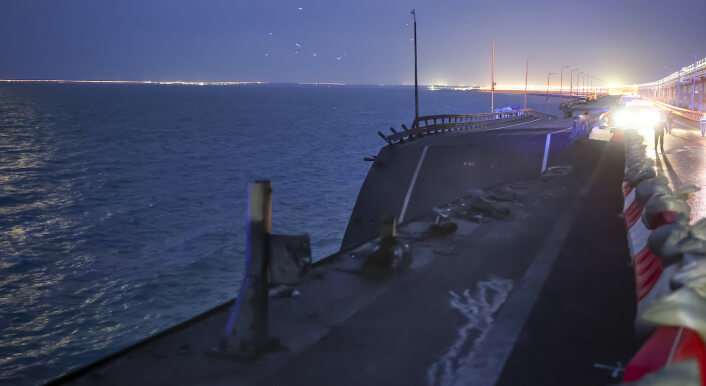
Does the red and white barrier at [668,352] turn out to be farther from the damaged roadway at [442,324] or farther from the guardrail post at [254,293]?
the guardrail post at [254,293]

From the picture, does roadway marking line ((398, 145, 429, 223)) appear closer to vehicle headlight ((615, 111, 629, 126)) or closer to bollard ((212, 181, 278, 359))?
bollard ((212, 181, 278, 359))

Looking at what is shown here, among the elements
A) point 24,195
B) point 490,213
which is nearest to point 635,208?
point 490,213

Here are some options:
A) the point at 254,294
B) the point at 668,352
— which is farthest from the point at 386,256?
the point at 668,352

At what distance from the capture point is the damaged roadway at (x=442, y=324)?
19.6ft

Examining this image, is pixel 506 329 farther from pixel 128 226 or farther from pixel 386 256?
pixel 128 226

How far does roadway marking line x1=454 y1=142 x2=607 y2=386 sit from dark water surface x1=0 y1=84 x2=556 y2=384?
53.4ft

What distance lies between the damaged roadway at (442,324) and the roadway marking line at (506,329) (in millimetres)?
20

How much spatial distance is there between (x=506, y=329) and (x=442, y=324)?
78 centimetres

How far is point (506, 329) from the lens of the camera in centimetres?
722

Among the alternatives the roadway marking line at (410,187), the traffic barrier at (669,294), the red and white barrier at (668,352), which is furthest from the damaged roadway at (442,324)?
the roadway marking line at (410,187)

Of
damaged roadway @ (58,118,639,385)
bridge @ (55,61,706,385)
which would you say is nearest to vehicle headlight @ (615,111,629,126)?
bridge @ (55,61,706,385)

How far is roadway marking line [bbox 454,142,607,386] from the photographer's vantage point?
237 inches

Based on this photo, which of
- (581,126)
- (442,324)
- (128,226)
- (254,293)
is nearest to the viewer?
(254,293)

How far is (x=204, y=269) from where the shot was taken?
96.4 feet
